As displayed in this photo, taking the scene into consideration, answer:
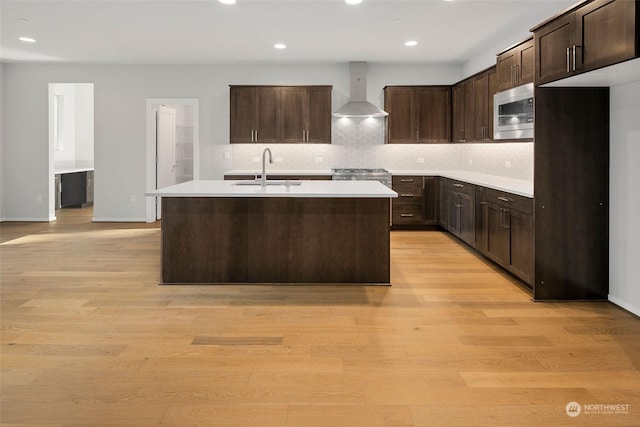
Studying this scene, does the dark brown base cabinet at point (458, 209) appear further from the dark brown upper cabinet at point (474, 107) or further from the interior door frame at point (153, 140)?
the interior door frame at point (153, 140)

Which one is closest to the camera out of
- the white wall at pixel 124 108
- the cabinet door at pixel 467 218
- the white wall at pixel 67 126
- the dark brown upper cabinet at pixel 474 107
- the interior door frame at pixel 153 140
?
the cabinet door at pixel 467 218

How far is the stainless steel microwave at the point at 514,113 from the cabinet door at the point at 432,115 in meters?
2.27

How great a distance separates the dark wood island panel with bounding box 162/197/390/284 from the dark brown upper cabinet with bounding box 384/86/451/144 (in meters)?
3.92

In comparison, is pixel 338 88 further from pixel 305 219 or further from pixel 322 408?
pixel 322 408

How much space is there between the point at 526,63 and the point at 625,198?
1.83 m

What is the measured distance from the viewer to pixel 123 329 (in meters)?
3.80

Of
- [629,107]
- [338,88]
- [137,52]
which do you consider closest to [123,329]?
[629,107]

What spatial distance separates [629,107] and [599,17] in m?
0.94

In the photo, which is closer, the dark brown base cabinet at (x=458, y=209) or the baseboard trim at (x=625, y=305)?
the baseboard trim at (x=625, y=305)

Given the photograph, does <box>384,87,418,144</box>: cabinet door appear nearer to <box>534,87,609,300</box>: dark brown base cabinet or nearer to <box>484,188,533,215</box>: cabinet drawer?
<box>484,188,533,215</box>: cabinet drawer

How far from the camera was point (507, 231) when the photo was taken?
533 centimetres

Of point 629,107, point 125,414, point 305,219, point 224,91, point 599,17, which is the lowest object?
point 125,414

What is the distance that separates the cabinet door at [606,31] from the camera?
3166mm

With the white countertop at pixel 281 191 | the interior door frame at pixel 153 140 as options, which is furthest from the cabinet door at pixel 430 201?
the interior door frame at pixel 153 140
